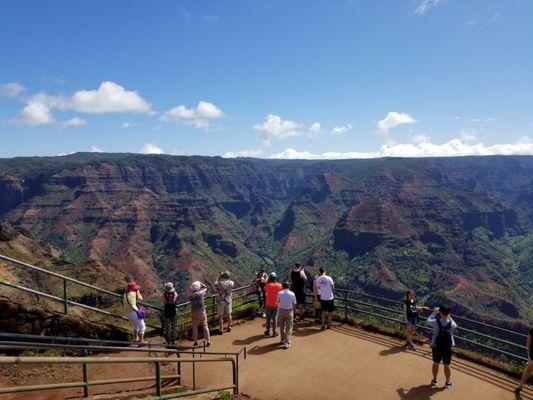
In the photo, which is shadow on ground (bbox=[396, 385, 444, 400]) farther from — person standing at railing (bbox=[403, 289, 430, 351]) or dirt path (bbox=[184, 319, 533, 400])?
person standing at railing (bbox=[403, 289, 430, 351])

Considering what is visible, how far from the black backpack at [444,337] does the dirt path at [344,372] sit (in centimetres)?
98

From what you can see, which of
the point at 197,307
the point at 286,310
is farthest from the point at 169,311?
the point at 286,310

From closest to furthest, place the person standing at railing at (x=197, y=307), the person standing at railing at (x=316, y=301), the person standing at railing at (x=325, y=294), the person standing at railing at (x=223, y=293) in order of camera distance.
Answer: the person standing at railing at (x=197, y=307) → the person standing at railing at (x=223, y=293) → the person standing at railing at (x=325, y=294) → the person standing at railing at (x=316, y=301)

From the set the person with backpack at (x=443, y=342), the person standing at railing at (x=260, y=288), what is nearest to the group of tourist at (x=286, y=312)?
the person with backpack at (x=443, y=342)

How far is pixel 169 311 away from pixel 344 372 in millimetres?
4631

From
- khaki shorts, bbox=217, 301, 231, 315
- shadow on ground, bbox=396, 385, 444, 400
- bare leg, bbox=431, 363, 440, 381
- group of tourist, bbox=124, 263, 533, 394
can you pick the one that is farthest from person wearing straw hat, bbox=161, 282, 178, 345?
bare leg, bbox=431, 363, 440, 381

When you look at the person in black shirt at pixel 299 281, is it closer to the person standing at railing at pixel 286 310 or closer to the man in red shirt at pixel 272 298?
the man in red shirt at pixel 272 298

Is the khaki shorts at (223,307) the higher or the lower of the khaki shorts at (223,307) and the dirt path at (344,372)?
the higher

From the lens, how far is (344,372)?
10.3 m

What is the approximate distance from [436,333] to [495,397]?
1739 mm

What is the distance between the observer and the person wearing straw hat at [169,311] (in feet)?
36.1

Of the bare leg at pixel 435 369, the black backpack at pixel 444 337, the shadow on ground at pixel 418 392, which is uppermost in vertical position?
the black backpack at pixel 444 337

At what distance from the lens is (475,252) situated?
149000 mm

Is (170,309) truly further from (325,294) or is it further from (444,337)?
(444,337)
